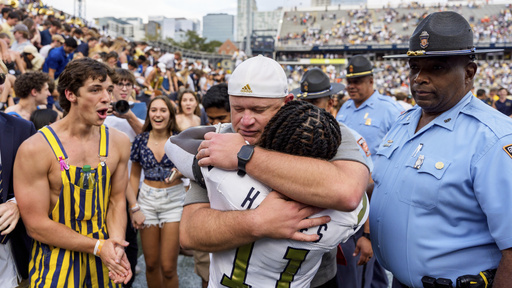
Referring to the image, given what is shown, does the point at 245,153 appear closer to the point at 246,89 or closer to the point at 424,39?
the point at 246,89

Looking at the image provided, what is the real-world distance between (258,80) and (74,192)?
60.2 inches

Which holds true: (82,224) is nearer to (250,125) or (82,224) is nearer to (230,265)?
(230,265)

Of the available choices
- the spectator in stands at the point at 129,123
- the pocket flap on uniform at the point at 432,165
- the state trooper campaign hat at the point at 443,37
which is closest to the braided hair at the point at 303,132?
the pocket flap on uniform at the point at 432,165

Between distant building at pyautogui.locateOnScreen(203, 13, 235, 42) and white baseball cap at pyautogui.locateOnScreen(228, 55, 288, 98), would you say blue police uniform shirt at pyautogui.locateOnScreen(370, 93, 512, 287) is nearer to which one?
white baseball cap at pyautogui.locateOnScreen(228, 55, 288, 98)

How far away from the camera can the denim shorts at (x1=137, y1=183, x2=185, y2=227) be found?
397 centimetres

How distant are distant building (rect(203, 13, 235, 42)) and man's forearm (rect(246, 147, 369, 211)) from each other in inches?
5602

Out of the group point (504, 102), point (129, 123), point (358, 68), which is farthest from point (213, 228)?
point (504, 102)

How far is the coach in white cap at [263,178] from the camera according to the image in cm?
146

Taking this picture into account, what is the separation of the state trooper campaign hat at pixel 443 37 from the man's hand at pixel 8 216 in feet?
8.26

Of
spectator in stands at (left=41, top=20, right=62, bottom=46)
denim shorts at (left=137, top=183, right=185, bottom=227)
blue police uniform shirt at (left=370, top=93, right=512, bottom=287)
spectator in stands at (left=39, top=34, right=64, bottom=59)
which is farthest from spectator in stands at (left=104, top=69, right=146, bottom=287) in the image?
spectator in stands at (left=41, top=20, right=62, bottom=46)

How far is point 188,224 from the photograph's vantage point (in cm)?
176

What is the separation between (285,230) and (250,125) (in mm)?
508

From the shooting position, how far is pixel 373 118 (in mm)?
4781

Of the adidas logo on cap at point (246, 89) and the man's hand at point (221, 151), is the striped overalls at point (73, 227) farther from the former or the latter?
the adidas logo on cap at point (246, 89)
